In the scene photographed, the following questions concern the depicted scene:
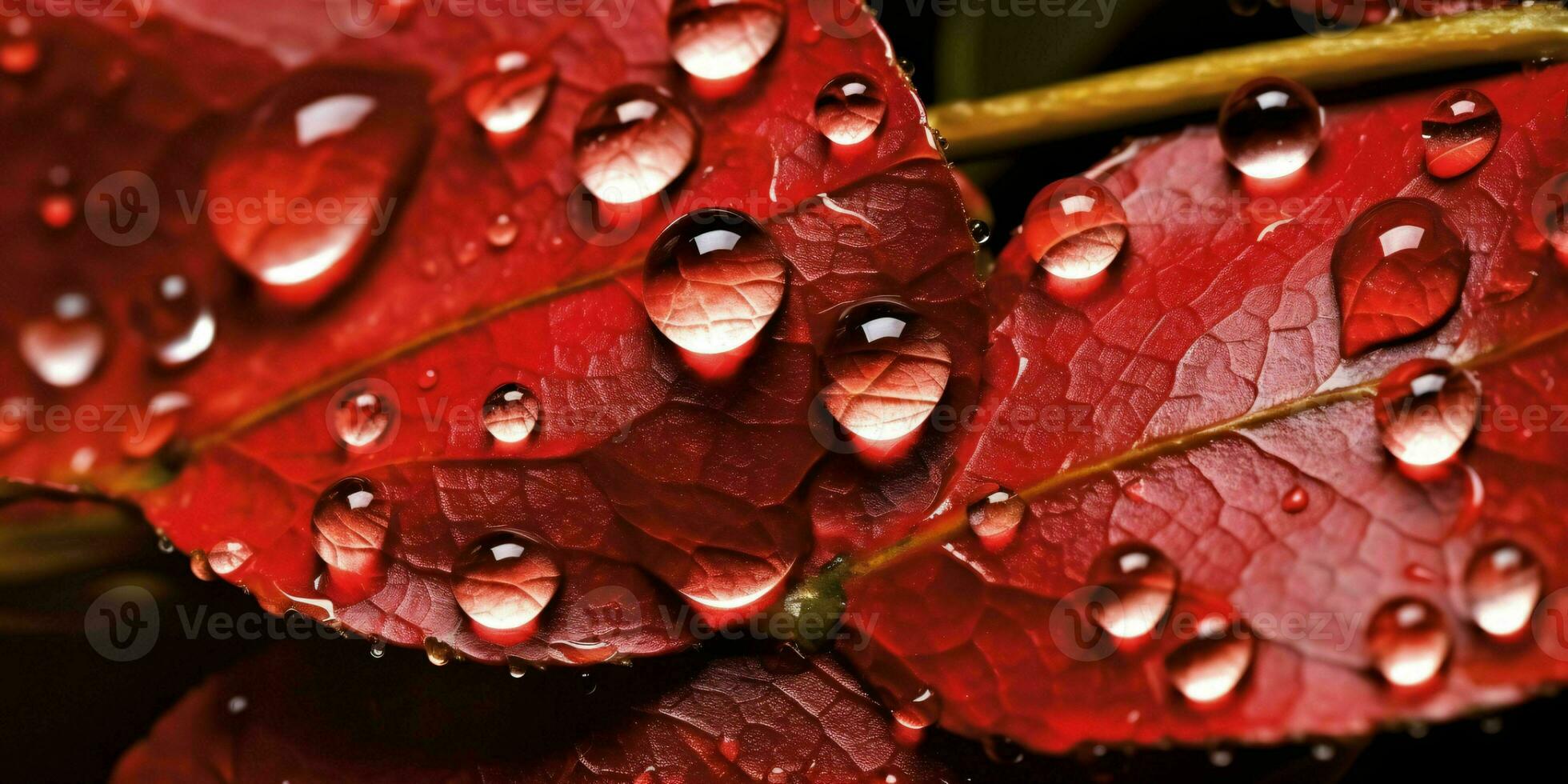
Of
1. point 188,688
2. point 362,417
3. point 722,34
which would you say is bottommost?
point 188,688

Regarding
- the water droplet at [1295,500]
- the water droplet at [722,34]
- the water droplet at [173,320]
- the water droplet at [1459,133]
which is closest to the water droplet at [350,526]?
the water droplet at [173,320]

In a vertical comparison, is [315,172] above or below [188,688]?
above

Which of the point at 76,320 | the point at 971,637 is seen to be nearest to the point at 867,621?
the point at 971,637

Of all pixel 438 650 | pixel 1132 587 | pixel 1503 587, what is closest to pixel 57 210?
pixel 438 650

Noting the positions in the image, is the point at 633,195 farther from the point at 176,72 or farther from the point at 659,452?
the point at 176,72

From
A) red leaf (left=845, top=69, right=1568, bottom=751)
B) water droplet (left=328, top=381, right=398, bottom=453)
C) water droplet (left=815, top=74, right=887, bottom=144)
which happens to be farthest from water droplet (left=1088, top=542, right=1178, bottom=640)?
water droplet (left=328, top=381, right=398, bottom=453)

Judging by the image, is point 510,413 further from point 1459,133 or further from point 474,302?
point 1459,133

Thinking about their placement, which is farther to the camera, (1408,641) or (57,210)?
(57,210)
